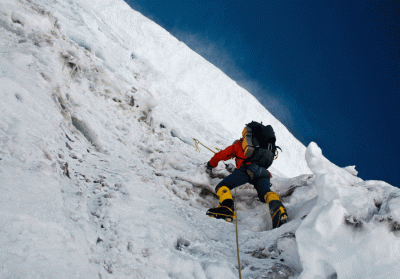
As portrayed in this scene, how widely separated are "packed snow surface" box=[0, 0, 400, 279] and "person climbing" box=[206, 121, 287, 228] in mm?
275

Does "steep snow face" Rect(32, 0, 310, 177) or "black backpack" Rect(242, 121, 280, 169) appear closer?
"black backpack" Rect(242, 121, 280, 169)

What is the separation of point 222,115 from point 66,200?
11.3 m

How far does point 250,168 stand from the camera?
11.8ft

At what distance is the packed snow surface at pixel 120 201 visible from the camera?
53.3 inches

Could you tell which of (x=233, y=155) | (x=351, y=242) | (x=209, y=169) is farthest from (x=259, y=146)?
(x=351, y=242)

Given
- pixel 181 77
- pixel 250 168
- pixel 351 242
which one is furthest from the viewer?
pixel 181 77

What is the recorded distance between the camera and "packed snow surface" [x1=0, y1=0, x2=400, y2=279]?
135 centimetres

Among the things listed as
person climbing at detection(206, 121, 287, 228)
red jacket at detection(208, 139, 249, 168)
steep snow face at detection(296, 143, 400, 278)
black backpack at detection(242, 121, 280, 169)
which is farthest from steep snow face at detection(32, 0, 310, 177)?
steep snow face at detection(296, 143, 400, 278)

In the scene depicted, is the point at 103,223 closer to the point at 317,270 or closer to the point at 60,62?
the point at 317,270

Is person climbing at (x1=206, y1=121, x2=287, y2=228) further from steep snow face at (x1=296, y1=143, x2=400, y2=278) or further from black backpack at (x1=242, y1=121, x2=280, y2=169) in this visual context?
steep snow face at (x1=296, y1=143, x2=400, y2=278)

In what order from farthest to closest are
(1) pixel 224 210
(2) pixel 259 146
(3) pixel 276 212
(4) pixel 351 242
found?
1. (2) pixel 259 146
2. (1) pixel 224 210
3. (3) pixel 276 212
4. (4) pixel 351 242

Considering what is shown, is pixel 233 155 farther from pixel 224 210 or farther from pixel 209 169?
pixel 224 210

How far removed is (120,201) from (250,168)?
7.15ft

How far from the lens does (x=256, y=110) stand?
14.6m
